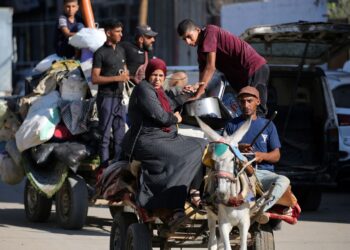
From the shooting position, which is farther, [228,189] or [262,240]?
[262,240]

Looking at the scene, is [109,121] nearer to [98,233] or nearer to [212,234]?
[98,233]

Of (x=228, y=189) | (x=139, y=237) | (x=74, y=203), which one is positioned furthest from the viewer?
(x=74, y=203)

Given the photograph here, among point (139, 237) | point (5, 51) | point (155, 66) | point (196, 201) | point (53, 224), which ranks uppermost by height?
point (155, 66)

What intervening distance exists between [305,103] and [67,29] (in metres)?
3.60

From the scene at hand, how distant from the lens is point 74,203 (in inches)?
498

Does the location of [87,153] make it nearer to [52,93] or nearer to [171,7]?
[52,93]

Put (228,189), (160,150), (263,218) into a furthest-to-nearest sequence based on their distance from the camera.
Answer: (160,150) < (263,218) < (228,189)

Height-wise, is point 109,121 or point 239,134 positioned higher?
point 239,134

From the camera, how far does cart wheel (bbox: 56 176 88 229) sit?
12656 millimetres

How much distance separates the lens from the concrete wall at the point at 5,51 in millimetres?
21344

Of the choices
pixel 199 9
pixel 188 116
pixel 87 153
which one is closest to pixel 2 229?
pixel 87 153

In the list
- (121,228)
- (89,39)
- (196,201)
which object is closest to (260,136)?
(196,201)

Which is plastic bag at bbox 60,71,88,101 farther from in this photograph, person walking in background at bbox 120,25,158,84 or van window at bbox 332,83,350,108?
van window at bbox 332,83,350,108

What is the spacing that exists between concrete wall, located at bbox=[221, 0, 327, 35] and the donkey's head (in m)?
16.0
